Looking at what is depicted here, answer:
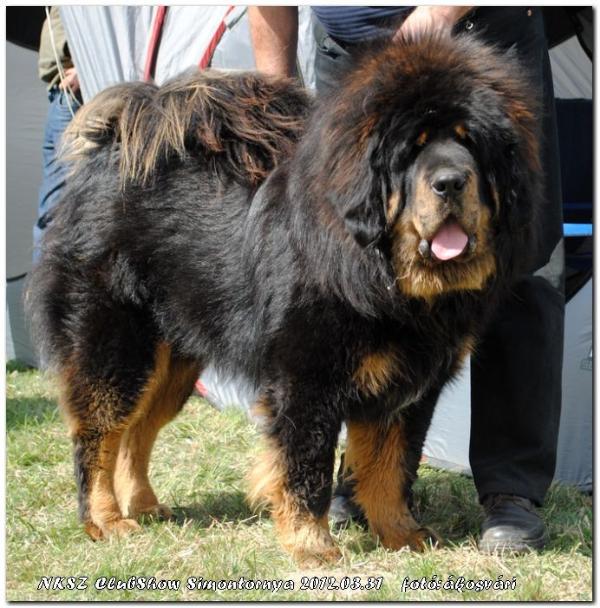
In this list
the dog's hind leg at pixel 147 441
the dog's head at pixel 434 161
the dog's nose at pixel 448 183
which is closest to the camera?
the dog's nose at pixel 448 183

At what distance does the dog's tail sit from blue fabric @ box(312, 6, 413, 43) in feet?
1.10

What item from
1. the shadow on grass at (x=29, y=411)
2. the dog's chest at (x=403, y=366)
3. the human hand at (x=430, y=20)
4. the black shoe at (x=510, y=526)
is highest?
the human hand at (x=430, y=20)

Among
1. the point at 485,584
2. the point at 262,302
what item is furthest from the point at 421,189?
the point at 485,584

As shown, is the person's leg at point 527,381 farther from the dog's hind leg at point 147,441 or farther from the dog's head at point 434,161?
the dog's hind leg at point 147,441

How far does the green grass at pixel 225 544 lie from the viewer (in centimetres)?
317

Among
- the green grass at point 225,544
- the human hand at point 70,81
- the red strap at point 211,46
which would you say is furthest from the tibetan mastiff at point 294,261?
the human hand at point 70,81

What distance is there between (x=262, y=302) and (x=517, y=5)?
1.38 metres

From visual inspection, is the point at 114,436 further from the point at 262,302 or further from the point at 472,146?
the point at 472,146

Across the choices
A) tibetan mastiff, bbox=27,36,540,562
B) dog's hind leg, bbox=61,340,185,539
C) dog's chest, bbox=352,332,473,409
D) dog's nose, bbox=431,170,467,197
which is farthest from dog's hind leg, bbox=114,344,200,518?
dog's nose, bbox=431,170,467,197

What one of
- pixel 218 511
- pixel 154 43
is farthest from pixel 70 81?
pixel 218 511

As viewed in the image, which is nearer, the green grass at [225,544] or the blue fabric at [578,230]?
the green grass at [225,544]

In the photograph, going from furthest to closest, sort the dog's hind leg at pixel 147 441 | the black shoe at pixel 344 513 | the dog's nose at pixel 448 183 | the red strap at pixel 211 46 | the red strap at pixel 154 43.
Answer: the red strap at pixel 154 43 → the red strap at pixel 211 46 → the dog's hind leg at pixel 147 441 → the black shoe at pixel 344 513 → the dog's nose at pixel 448 183

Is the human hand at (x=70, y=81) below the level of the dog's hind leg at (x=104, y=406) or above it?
above

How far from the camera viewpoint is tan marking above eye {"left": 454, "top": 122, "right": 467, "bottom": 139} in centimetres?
291
